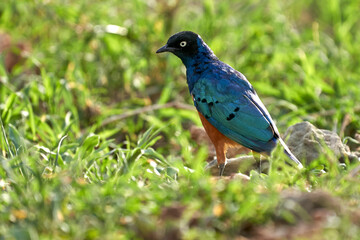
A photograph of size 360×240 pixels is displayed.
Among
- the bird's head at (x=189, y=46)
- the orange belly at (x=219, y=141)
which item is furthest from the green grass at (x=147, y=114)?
the bird's head at (x=189, y=46)

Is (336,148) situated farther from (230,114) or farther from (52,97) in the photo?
(52,97)

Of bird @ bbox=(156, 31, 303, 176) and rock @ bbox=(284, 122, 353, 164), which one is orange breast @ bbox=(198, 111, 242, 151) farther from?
rock @ bbox=(284, 122, 353, 164)

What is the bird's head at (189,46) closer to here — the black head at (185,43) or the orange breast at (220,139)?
the black head at (185,43)

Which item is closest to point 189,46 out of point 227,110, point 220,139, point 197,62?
point 197,62

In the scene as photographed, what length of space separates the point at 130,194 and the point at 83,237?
0.37 meters

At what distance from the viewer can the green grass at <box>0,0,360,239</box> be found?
262 cm

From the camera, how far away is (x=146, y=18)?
6.06 m

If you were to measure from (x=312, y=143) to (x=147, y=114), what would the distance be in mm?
1740

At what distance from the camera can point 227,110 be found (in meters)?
4.17

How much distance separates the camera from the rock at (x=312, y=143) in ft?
12.8

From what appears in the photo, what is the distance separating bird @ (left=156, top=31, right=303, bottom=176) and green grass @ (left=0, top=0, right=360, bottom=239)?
0.21m

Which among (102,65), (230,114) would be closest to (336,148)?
(230,114)

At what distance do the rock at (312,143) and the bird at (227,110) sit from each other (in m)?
0.11

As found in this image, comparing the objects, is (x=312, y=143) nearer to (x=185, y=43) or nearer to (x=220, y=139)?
(x=220, y=139)
